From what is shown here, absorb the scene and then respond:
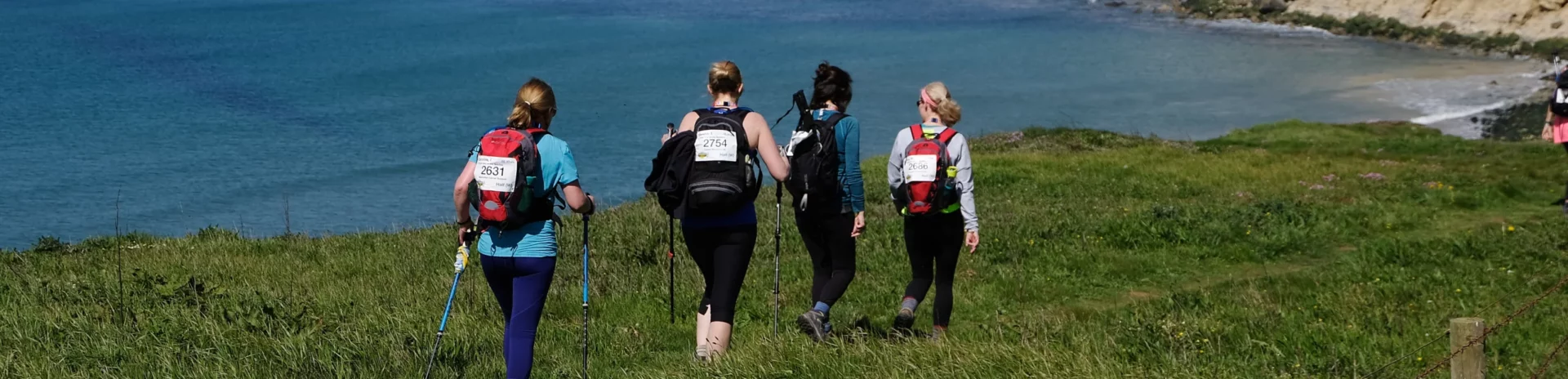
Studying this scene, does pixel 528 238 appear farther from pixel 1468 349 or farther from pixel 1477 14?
pixel 1477 14

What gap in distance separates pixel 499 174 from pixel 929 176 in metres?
2.71

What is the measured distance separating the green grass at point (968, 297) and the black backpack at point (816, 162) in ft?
3.02

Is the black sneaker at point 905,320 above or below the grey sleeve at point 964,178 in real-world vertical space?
below

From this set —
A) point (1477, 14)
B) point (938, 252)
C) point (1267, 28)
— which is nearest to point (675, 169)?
point (938, 252)

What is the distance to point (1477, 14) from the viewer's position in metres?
70.0

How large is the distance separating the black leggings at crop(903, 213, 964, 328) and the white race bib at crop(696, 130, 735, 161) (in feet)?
5.77

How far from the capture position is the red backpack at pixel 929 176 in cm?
831

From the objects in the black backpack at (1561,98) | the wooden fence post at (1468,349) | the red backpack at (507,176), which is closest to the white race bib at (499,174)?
the red backpack at (507,176)

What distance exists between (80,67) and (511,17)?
96.5 feet

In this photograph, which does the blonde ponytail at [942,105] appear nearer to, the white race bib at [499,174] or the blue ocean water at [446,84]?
the white race bib at [499,174]

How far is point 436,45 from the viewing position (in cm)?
7662

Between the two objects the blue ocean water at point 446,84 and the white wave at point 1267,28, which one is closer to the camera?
the blue ocean water at point 446,84

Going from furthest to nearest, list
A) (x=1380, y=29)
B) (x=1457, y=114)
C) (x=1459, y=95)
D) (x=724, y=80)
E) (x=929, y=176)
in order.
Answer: (x=1380, y=29), (x=1459, y=95), (x=1457, y=114), (x=929, y=176), (x=724, y=80)

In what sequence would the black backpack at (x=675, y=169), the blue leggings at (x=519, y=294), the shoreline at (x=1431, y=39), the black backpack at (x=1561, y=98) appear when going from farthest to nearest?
the shoreline at (x=1431, y=39)
the black backpack at (x=1561, y=98)
the black backpack at (x=675, y=169)
the blue leggings at (x=519, y=294)
